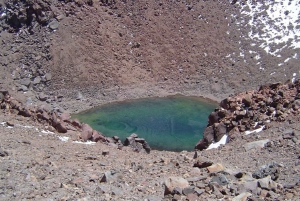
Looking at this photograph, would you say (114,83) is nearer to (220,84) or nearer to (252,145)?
(220,84)

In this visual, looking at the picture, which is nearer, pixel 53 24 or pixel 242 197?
pixel 242 197

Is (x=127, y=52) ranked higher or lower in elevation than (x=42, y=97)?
higher

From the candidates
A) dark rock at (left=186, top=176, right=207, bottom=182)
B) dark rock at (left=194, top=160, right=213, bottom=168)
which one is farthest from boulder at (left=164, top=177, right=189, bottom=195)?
dark rock at (left=194, top=160, right=213, bottom=168)

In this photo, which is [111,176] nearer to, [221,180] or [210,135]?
[221,180]

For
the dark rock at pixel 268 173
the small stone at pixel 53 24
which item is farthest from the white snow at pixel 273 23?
the dark rock at pixel 268 173

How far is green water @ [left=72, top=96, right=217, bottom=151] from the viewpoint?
3312cm

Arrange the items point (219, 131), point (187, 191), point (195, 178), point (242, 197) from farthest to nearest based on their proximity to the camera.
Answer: point (219, 131), point (195, 178), point (187, 191), point (242, 197)

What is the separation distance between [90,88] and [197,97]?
10962 millimetres

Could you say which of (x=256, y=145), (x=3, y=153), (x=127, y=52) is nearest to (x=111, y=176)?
(x=3, y=153)

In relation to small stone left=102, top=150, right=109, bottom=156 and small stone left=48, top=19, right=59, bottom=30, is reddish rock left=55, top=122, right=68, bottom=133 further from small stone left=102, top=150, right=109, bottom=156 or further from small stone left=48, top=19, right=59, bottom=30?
small stone left=48, top=19, right=59, bottom=30

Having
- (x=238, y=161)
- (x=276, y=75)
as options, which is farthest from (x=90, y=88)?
(x=238, y=161)

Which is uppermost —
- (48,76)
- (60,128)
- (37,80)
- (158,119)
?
(60,128)

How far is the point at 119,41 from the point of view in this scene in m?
47.6

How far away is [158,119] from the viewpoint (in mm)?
37656
